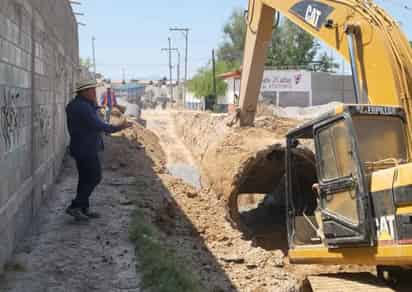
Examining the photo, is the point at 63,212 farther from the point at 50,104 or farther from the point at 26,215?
the point at 50,104

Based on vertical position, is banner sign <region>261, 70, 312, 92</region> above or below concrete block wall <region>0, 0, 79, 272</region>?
above

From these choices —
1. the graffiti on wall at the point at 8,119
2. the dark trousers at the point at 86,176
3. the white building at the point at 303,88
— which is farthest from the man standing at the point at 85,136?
the white building at the point at 303,88

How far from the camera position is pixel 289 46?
2857 inches

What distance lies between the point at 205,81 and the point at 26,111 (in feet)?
219

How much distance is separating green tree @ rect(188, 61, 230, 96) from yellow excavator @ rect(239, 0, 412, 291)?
60.8 meters

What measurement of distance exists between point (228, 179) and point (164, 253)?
196 inches

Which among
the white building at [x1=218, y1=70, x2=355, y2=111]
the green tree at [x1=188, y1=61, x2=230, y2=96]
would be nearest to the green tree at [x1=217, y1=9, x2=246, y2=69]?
the green tree at [x1=188, y1=61, x2=230, y2=96]

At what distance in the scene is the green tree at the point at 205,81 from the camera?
72.4 metres

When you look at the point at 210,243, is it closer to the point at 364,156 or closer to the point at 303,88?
the point at 364,156

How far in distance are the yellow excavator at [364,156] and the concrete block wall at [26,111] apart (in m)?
3.20

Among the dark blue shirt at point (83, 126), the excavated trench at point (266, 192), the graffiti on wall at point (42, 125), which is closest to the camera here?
the dark blue shirt at point (83, 126)

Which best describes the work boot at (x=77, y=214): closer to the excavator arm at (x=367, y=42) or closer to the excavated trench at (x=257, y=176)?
the excavator arm at (x=367, y=42)

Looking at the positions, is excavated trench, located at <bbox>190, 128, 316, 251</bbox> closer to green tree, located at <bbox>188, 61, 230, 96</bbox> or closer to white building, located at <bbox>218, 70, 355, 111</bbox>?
white building, located at <bbox>218, 70, 355, 111</bbox>

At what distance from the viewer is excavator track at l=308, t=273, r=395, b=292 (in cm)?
674
